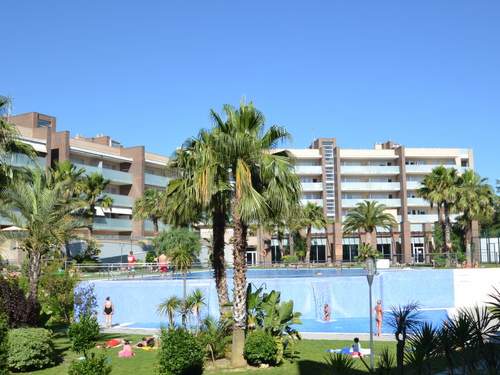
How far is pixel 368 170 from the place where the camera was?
80438mm

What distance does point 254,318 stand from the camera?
1634 cm

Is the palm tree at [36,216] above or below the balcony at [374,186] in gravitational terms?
below

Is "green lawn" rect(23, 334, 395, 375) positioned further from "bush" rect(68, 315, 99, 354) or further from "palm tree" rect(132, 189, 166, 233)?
→ "palm tree" rect(132, 189, 166, 233)

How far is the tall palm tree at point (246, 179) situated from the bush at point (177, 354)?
1440 millimetres

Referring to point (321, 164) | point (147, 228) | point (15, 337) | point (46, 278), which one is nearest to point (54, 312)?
point (46, 278)

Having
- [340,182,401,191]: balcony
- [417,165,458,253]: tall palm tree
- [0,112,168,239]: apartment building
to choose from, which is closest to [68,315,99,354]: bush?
[0,112,168,239]: apartment building

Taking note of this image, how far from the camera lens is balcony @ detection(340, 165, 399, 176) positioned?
79938 millimetres

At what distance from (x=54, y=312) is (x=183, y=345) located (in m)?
14.5

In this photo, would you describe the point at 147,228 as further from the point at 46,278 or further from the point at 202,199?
the point at 202,199

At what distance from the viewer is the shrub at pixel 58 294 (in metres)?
25.5

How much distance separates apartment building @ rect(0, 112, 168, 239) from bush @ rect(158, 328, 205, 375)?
142ft

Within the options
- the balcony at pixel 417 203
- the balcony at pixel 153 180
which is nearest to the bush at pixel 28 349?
the balcony at pixel 153 180

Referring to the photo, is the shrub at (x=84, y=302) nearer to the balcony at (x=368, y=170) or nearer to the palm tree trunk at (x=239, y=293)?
the palm tree trunk at (x=239, y=293)

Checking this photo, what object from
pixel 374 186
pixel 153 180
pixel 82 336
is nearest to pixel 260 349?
pixel 82 336
